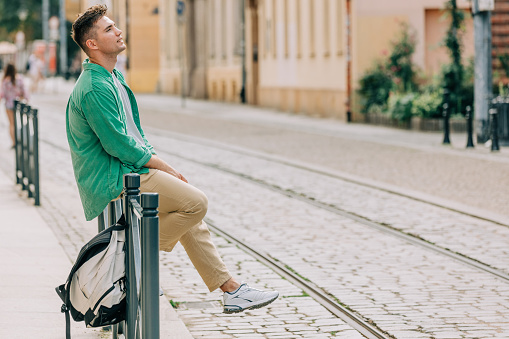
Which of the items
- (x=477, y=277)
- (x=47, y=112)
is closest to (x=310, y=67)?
(x=47, y=112)

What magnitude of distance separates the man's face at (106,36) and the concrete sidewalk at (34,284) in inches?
61.0

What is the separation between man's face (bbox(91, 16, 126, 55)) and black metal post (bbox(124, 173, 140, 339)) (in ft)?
3.07

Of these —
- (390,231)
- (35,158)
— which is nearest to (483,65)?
(35,158)

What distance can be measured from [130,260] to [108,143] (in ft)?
2.49

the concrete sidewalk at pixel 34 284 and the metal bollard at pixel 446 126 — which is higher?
the metal bollard at pixel 446 126

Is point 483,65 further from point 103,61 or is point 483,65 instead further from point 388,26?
point 103,61

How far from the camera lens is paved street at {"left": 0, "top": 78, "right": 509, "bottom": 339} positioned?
22.5ft

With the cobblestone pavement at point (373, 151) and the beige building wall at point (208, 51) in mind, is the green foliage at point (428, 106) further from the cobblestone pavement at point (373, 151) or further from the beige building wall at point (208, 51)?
the beige building wall at point (208, 51)

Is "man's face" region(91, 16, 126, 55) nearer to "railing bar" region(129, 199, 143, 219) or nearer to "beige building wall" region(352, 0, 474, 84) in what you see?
"railing bar" region(129, 199, 143, 219)

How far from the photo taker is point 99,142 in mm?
5660

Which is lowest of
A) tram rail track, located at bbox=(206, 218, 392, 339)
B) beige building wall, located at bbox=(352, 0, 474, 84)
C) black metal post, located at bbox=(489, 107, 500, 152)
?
tram rail track, located at bbox=(206, 218, 392, 339)

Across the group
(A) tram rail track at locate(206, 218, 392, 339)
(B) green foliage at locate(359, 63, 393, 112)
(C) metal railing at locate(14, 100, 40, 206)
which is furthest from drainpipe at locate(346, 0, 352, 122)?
(A) tram rail track at locate(206, 218, 392, 339)

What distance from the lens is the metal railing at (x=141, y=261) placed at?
4496 mm

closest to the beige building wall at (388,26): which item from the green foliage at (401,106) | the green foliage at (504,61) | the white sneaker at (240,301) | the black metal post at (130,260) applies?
the green foliage at (504,61)
